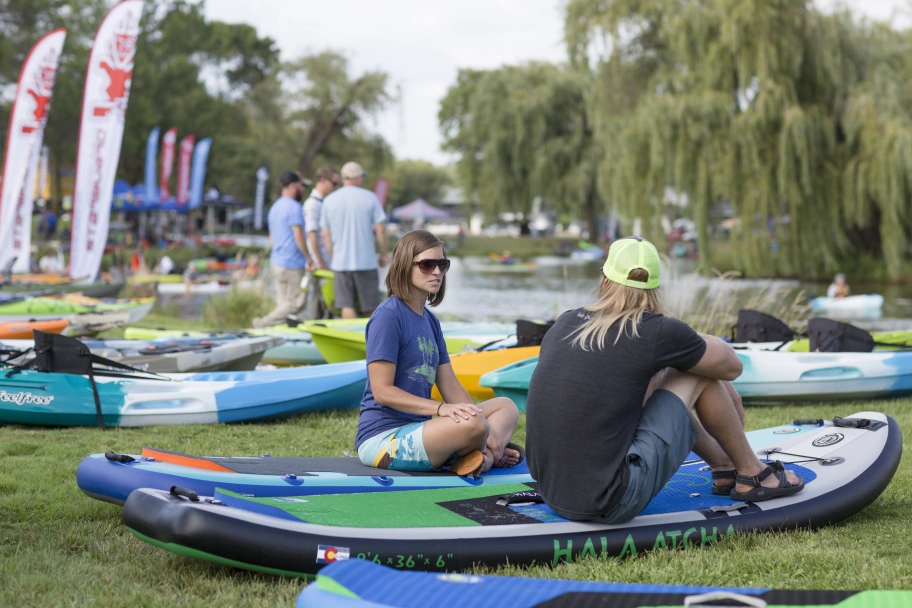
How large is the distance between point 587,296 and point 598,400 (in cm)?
1086

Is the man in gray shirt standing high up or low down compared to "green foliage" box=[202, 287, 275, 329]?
up

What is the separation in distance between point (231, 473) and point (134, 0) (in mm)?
11361

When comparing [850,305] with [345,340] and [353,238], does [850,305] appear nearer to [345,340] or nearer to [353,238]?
[353,238]

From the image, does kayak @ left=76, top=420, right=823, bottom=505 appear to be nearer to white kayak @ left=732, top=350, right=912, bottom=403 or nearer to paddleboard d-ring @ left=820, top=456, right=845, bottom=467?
paddleboard d-ring @ left=820, top=456, right=845, bottom=467

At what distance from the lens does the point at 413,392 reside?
12.4ft

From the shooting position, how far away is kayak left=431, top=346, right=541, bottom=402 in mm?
6648

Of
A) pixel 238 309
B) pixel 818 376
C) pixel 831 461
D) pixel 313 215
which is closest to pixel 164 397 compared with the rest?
pixel 313 215

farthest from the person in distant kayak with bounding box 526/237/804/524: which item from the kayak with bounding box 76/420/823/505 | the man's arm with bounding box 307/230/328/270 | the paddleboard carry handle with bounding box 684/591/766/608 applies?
the man's arm with bounding box 307/230/328/270

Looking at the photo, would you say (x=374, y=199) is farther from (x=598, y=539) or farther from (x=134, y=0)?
(x=134, y=0)

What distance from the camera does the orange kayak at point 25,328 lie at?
27.5 feet

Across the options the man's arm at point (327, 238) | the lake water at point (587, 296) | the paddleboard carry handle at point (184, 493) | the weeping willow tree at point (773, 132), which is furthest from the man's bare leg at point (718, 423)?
the weeping willow tree at point (773, 132)

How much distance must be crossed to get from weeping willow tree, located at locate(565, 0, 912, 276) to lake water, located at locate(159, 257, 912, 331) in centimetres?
130

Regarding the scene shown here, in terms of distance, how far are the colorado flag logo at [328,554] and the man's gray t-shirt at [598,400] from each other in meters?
0.79

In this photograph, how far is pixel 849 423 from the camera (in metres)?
4.38
